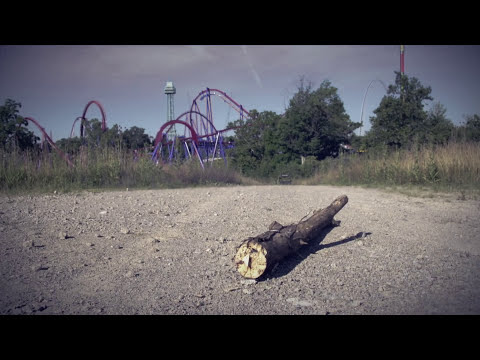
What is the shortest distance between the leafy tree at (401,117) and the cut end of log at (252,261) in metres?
14.4

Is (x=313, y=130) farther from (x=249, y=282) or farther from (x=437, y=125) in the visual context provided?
(x=249, y=282)

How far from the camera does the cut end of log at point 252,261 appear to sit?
261 centimetres

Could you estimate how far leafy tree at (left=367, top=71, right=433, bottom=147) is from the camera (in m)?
15.3

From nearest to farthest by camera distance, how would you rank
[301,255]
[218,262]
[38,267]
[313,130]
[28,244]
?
[38,267] < [218,262] < [301,255] < [28,244] < [313,130]

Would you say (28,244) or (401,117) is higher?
(401,117)

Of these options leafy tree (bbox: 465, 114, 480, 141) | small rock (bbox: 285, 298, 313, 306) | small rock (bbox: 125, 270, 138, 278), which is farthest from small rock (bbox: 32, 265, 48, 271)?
leafy tree (bbox: 465, 114, 480, 141)

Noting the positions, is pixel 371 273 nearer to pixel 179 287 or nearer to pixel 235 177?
pixel 179 287

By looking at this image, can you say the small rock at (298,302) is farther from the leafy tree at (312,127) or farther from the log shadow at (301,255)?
the leafy tree at (312,127)

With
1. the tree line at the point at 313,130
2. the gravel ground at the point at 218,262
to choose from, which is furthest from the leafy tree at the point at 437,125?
the gravel ground at the point at 218,262

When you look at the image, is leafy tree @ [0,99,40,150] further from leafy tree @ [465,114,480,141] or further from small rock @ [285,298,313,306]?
leafy tree @ [465,114,480,141]

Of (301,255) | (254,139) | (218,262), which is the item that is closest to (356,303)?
(301,255)

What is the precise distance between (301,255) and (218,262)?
0.87m

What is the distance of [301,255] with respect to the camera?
10.9ft

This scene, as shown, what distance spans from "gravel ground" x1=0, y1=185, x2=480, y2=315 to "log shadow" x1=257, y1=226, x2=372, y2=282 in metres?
0.02
